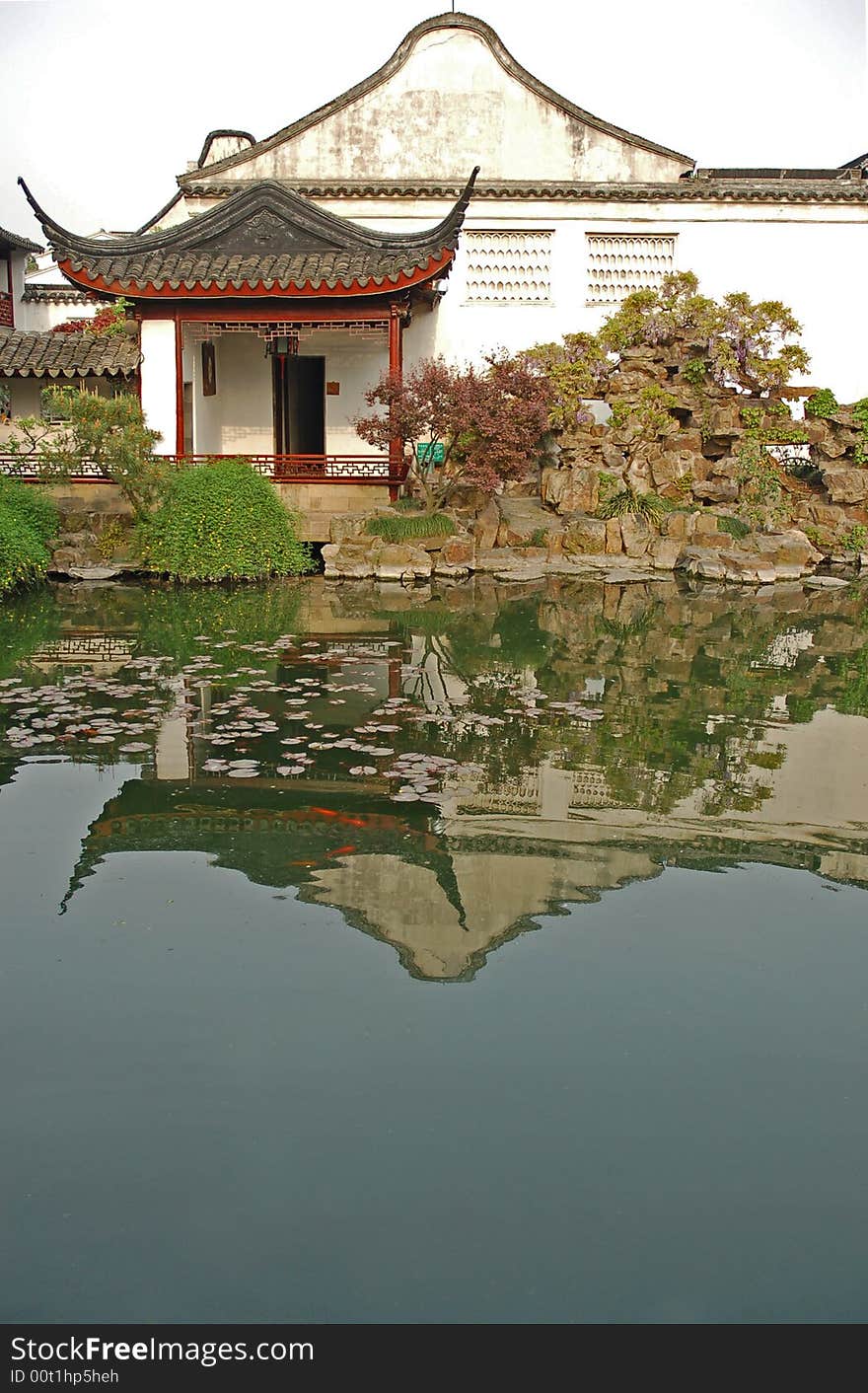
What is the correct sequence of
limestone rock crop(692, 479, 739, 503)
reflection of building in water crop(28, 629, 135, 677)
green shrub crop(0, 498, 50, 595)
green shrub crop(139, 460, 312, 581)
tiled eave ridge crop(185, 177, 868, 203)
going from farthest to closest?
tiled eave ridge crop(185, 177, 868, 203), limestone rock crop(692, 479, 739, 503), green shrub crop(139, 460, 312, 581), green shrub crop(0, 498, 50, 595), reflection of building in water crop(28, 629, 135, 677)

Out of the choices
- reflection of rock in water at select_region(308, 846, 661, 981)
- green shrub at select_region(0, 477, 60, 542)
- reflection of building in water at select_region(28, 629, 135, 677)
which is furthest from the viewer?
green shrub at select_region(0, 477, 60, 542)

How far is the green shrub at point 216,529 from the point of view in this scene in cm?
1502

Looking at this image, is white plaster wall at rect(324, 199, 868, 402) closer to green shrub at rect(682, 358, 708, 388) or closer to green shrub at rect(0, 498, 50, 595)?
green shrub at rect(682, 358, 708, 388)

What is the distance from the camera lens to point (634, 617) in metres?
13.4

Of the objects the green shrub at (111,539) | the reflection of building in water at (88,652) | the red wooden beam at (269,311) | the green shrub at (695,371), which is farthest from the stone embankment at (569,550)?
the reflection of building in water at (88,652)

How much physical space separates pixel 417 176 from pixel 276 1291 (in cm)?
1989

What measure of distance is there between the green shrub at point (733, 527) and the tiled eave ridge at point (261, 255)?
499cm

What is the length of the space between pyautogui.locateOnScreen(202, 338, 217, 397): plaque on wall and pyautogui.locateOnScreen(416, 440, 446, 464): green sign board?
3.28 meters

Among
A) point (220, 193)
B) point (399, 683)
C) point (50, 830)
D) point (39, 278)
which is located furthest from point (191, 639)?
point (39, 278)

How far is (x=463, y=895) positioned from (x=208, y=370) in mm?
14753

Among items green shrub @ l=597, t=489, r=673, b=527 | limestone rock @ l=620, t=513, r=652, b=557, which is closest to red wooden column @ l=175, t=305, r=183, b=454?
green shrub @ l=597, t=489, r=673, b=527

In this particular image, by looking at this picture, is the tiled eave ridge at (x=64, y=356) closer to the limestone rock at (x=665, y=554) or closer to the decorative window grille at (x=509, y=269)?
the decorative window grille at (x=509, y=269)

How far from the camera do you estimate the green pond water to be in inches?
135
